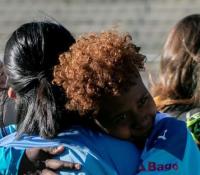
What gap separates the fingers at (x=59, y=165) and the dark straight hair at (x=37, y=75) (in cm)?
8

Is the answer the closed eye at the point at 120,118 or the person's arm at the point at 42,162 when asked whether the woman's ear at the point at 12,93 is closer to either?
the person's arm at the point at 42,162

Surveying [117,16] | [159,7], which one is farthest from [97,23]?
[159,7]

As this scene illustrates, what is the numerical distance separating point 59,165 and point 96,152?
125 millimetres

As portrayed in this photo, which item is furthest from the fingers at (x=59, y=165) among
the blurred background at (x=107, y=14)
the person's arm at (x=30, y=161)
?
the blurred background at (x=107, y=14)

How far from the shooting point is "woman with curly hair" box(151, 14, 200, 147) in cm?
280

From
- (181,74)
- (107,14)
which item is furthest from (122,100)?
(107,14)

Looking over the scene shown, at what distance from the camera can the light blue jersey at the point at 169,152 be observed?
6.45 feet

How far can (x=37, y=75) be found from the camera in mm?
2055

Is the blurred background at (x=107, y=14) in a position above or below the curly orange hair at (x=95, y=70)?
below

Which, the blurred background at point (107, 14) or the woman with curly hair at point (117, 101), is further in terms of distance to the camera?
the blurred background at point (107, 14)

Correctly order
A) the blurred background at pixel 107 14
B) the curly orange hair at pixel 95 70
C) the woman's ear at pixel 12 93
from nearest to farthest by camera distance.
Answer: the curly orange hair at pixel 95 70 < the woman's ear at pixel 12 93 < the blurred background at pixel 107 14

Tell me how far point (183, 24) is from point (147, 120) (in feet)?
3.45

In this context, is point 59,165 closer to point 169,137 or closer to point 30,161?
point 30,161

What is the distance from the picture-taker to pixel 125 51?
1933 millimetres
